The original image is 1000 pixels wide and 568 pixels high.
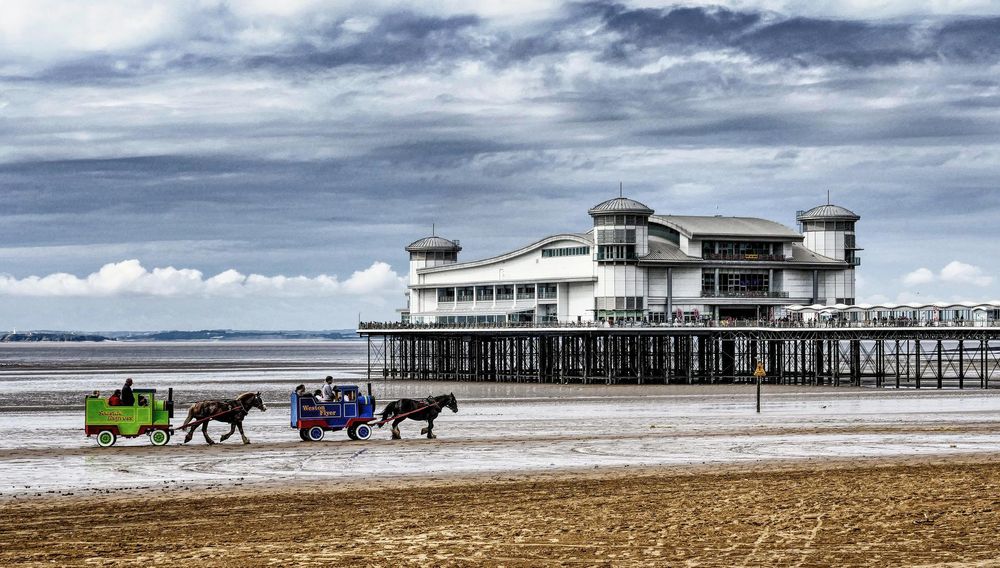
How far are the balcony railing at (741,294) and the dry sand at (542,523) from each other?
6046cm

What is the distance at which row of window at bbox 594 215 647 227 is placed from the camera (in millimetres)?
85812

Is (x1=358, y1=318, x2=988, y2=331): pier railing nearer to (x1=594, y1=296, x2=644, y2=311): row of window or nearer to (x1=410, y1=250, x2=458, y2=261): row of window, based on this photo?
(x1=594, y1=296, x2=644, y2=311): row of window

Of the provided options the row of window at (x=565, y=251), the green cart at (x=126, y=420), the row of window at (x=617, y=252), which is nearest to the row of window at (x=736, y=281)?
the row of window at (x=617, y=252)

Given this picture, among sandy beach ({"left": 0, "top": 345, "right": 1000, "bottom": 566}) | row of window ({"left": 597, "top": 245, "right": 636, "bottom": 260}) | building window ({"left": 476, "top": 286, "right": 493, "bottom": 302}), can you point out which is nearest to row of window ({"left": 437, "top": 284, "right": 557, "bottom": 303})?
building window ({"left": 476, "top": 286, "right": 493, "bottom": 302})

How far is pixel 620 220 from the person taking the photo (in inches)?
3378

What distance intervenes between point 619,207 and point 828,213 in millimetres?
16173

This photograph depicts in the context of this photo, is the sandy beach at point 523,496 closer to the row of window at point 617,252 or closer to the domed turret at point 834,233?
the row of window at point 617,252

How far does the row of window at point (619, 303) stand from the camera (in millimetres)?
86000

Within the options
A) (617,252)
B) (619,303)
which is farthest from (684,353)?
(617,252)

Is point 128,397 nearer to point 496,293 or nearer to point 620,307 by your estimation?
point 620,307

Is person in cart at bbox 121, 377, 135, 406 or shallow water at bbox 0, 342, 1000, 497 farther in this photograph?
person in cart at bbox 121, 377, 135, 406

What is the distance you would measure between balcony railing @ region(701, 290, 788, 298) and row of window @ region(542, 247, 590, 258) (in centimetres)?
811

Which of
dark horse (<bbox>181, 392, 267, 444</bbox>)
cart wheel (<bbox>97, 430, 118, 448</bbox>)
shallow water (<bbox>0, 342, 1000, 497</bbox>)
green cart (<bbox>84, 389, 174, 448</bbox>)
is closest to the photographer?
shallow water (<bbox>0, 342, 1000, 497</bbox>)

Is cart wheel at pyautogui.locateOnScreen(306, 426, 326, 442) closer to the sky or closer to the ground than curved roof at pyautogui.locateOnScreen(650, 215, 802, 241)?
closer to the ground
